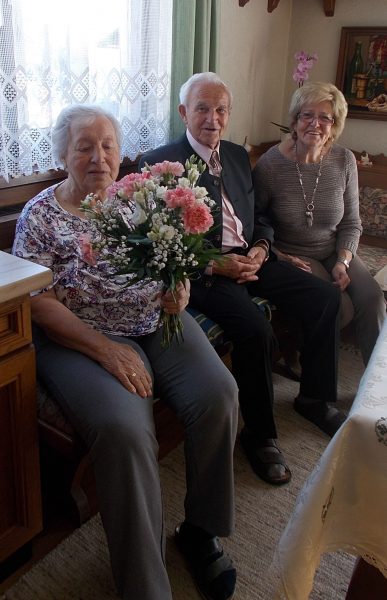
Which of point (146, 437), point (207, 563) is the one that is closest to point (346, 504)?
point (146, 437)

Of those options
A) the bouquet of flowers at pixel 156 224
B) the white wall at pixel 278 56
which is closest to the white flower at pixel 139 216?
the bouquet of flowers at pixel 156 224

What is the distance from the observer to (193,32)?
238cm

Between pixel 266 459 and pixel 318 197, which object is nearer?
pixel 266 459

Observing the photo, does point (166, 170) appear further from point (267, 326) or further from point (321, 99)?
point (321, 99)

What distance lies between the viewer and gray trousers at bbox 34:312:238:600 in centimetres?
127

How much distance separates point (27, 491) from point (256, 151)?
2567 mm

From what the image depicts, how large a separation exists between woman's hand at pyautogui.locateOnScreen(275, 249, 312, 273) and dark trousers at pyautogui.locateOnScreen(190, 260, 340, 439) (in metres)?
0.08

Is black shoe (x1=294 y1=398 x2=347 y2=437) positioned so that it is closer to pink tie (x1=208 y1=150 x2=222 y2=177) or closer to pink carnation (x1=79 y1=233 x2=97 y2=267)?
pink tie (x1=208 y1=150 x2=222 y2=177)

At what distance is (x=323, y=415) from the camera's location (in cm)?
214

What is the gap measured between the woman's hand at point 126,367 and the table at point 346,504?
1.76ft

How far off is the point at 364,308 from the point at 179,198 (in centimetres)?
120

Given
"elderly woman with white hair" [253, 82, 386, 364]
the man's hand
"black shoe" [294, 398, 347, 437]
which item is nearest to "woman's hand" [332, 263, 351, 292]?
"elderly woman with white hair" [253, 82, 386, 364]

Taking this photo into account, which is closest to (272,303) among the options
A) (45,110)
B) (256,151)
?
(45,110)

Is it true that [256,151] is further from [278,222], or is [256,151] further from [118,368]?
[118,368]
